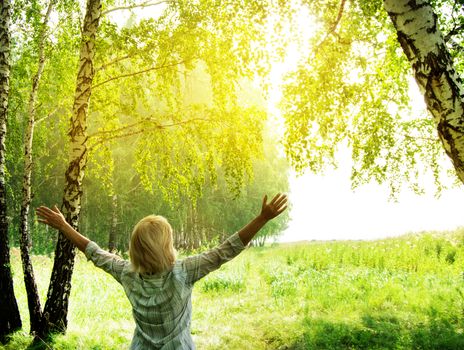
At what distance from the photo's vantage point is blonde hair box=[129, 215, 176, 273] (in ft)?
8.20

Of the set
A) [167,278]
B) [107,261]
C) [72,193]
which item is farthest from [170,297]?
[72,193]

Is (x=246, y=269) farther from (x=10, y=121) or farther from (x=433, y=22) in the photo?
(x=433, y=22)

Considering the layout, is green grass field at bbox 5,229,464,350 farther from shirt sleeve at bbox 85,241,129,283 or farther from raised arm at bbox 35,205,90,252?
shirt sleeve at bbox 85,241,129,283

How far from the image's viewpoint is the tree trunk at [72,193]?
22.2 ft

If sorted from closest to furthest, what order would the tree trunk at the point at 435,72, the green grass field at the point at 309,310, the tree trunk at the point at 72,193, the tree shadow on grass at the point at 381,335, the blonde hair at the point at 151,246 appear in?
1. the blonde hair at the point at 151,246
2. the tree trunk at the point at 435,72
3. the tree shadow on grass at the point at 381,335
4. the green grass field at the point at 309,310
5. the tree trunk at the point at 72,193

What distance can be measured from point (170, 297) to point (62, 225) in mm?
1095

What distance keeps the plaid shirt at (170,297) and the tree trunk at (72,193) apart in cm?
450

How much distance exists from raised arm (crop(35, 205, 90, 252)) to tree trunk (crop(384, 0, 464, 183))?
9.82 ft


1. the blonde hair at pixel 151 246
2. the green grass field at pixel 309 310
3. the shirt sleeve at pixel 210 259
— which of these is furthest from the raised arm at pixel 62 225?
the green grass field at pixel 309 310

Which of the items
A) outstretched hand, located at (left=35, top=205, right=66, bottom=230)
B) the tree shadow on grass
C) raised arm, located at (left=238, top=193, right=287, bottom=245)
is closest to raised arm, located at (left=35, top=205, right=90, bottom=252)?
outstretched hand, located at (left=35, top=205, right=66, bottom=230)

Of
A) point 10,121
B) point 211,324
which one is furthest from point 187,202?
point 211,324

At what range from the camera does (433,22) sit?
3740 millimetres

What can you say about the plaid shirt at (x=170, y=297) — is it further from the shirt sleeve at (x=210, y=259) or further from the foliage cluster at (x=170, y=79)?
the foliage cluster at (x=170, y=79)

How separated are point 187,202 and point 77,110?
69.9 ft
